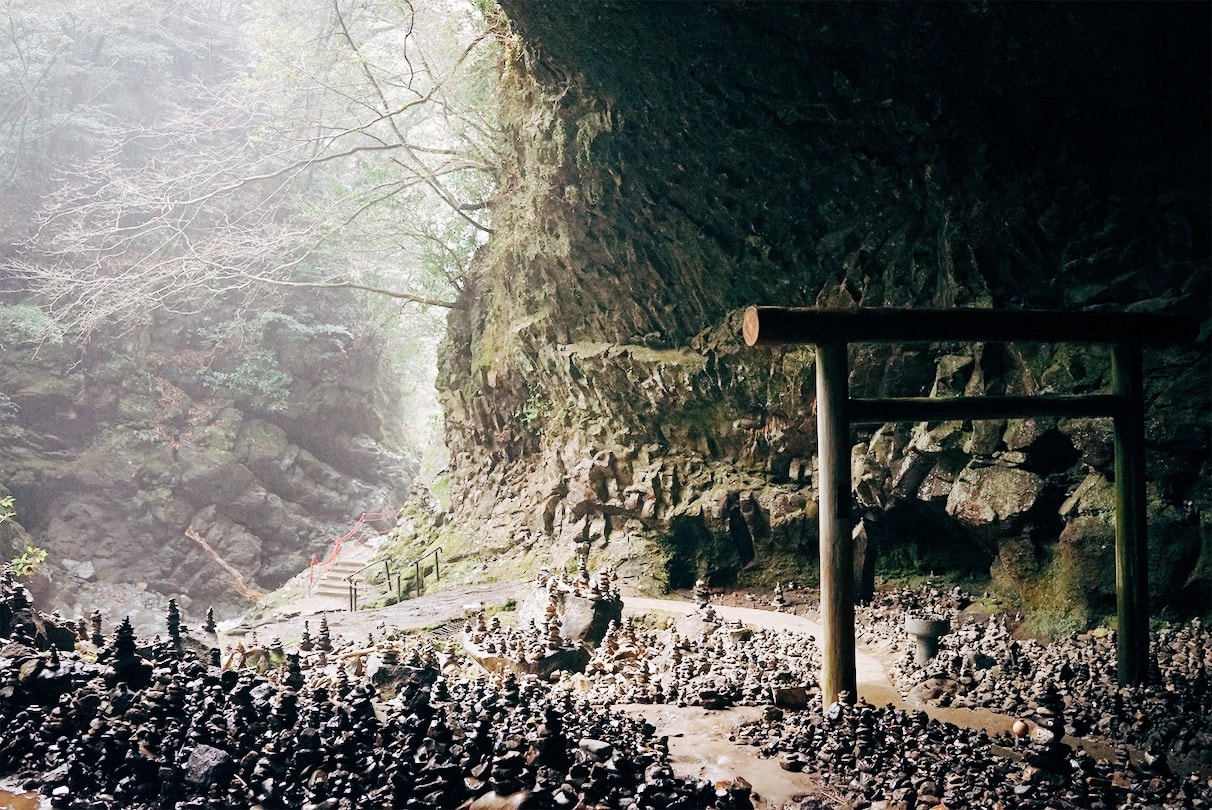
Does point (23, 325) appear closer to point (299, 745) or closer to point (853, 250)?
point (853, 250)

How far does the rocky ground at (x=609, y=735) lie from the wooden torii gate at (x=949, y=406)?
46 centimetres

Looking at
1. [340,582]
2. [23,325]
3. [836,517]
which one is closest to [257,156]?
[23,325]

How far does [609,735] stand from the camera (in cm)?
434

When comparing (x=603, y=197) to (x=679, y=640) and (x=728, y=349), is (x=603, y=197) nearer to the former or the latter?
(x=728, y=349)

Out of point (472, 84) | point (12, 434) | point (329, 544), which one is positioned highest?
point (472, 84)

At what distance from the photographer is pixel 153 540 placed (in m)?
20.3

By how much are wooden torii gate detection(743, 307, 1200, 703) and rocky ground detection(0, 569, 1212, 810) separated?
0.46 metres

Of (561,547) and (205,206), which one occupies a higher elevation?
(205,206)

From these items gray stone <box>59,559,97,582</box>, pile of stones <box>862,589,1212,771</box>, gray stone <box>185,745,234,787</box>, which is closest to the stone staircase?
gray stone <box>59,559,97,582</box>

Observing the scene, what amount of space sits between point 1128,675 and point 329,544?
19.8 meters

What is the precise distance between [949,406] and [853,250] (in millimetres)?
3904

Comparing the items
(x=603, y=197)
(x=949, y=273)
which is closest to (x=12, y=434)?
(x=603, y=197)

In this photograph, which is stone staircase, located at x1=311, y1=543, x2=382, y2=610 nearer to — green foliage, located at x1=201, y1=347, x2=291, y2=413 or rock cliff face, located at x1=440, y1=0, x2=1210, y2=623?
rock cliff face, located at x1=440, y1=0, x2=1210, y2=623

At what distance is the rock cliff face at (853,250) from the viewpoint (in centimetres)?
658
